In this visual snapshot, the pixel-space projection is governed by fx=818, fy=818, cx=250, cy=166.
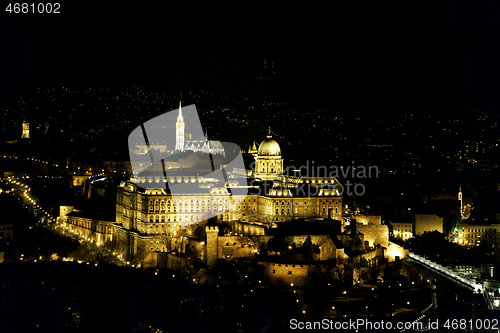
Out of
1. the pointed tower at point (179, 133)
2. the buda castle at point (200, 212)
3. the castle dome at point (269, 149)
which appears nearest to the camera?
the buda castle at point (200, 212)

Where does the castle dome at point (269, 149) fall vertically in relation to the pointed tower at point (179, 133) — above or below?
below

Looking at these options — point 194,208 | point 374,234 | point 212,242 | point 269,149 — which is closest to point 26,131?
point 269,149

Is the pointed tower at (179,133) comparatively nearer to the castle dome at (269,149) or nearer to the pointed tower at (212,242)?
the castle dome at (269,149)

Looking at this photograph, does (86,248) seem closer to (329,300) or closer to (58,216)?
(58,216)

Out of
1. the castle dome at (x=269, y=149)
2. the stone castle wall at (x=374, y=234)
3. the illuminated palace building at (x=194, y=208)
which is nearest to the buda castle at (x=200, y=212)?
the illuminated palace building at (x=194, y=208)

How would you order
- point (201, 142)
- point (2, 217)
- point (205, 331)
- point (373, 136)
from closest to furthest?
point (205, 331) → point (2, 217) → point (201, 142) → point (373, 136)

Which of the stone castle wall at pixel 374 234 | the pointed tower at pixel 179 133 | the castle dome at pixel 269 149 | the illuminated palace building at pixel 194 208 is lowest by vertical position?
the stone castle wall at pixel 374 234

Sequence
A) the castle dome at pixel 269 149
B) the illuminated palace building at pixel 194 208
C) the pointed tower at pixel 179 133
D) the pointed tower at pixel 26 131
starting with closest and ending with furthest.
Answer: the illuminated palace building at pixel 194 208
the castle dome at pixel 269 149
the pointed tower at pixel 179 133
the pointed tower at pixel 26 131

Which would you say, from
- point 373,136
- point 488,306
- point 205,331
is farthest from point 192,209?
point 373,136
